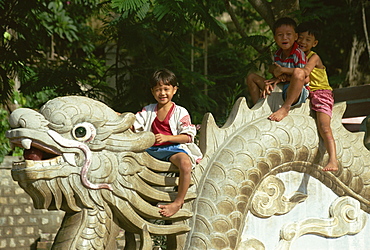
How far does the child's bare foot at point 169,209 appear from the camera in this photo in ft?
12.3

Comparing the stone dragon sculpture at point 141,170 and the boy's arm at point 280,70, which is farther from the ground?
the boy's arm at point 280,70

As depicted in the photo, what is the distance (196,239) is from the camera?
389 centimetres

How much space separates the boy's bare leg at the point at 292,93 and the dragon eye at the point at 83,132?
4.85 feet

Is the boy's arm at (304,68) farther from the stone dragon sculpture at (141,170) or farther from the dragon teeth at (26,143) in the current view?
the dragon teeth at (26,143)

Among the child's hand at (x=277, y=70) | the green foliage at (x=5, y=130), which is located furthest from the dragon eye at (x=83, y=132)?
the green foliage at (x=5, y=130)

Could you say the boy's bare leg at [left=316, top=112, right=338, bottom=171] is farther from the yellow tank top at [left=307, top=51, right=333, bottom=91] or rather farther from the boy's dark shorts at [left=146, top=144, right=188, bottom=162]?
the boy's dark shorts at [left=146, top=144, right=188, bottom=162]

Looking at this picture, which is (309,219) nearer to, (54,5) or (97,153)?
(97,153)

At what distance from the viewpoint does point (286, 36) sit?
4.41m

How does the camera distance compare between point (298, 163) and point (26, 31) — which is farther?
point (26, 31)

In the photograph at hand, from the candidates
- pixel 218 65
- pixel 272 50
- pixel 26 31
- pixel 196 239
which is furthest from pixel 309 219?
pixel 218 65

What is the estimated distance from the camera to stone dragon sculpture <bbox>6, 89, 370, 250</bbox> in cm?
347

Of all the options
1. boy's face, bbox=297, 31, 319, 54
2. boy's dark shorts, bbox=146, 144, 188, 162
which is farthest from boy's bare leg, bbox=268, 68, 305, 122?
boy's dark shorts, bbox=146, 144, 188, 162

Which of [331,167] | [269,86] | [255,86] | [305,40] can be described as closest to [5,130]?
[255,86]

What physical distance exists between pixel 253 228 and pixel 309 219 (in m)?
0.52
